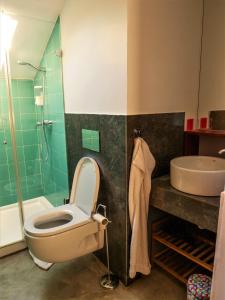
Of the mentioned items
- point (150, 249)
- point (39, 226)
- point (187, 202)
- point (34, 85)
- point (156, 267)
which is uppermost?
point (34, 85)

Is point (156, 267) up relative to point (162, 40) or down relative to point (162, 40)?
down

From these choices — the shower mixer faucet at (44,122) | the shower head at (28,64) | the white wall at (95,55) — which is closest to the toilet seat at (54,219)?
the white wall at (95,55)

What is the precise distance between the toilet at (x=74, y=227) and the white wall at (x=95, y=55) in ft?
1.70

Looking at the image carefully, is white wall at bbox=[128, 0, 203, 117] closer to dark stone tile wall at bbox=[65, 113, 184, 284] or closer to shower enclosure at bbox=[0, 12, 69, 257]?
dark stone tile wall at bbox=[65, 113, 184, 284]

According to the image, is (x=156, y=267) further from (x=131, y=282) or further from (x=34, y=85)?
(x=34, y=85)

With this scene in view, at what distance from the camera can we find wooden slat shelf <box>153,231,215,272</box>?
4.82 ft

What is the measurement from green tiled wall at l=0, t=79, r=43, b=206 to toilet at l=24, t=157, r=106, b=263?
1057 mm

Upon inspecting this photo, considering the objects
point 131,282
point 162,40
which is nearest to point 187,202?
point 131,282

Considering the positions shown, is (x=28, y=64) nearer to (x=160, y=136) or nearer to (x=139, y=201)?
(x=160, y=136)

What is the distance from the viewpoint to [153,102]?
5.06ft

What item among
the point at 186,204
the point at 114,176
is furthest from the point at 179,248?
the point at 114,176

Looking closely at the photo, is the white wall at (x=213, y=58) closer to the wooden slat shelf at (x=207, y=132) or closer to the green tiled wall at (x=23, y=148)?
the wooden slat shelf at (x=207, y=132)

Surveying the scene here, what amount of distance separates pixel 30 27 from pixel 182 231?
2265 mm

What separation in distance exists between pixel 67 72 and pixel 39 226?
134cm
